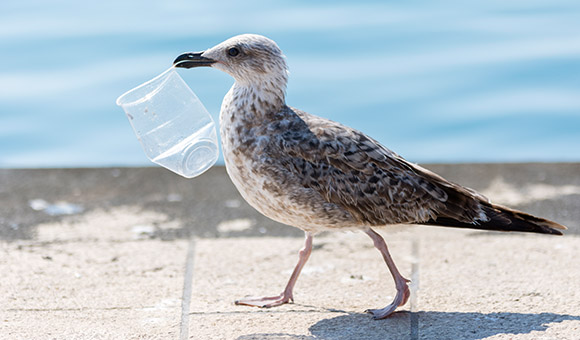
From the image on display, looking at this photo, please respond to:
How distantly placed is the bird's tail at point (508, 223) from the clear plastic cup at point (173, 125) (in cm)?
158

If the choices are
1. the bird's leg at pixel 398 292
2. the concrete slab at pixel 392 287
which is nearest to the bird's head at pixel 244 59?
the bird's leg at pixel 398 292

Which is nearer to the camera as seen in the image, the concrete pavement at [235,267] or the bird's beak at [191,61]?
the concrete pavement at [235,267]

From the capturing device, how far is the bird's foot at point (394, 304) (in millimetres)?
4887

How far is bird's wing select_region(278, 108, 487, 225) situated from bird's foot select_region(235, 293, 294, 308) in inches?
28.0

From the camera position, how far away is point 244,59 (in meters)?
4.98

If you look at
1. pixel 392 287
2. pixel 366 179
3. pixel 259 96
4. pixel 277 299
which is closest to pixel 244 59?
pixel 259 96

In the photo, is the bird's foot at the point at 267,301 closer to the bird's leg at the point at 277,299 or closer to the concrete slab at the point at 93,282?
the bird's leg at the point at 277,299

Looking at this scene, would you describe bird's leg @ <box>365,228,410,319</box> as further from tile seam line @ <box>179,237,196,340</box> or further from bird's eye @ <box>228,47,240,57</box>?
bird's eye @ <box>228,47,240,57</box>

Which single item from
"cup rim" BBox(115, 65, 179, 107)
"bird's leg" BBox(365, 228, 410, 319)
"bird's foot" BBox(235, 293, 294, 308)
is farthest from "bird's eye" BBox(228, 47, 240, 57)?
"bird's foot" BBox(235, 293, 294, 308)

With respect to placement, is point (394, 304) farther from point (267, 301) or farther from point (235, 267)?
point (235, 267)

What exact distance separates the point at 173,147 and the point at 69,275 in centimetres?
119

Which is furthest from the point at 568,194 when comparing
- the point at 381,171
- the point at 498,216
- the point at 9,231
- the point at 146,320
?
the point at 9,231

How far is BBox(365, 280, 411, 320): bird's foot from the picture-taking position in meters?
4.89

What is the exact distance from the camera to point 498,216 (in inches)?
200
